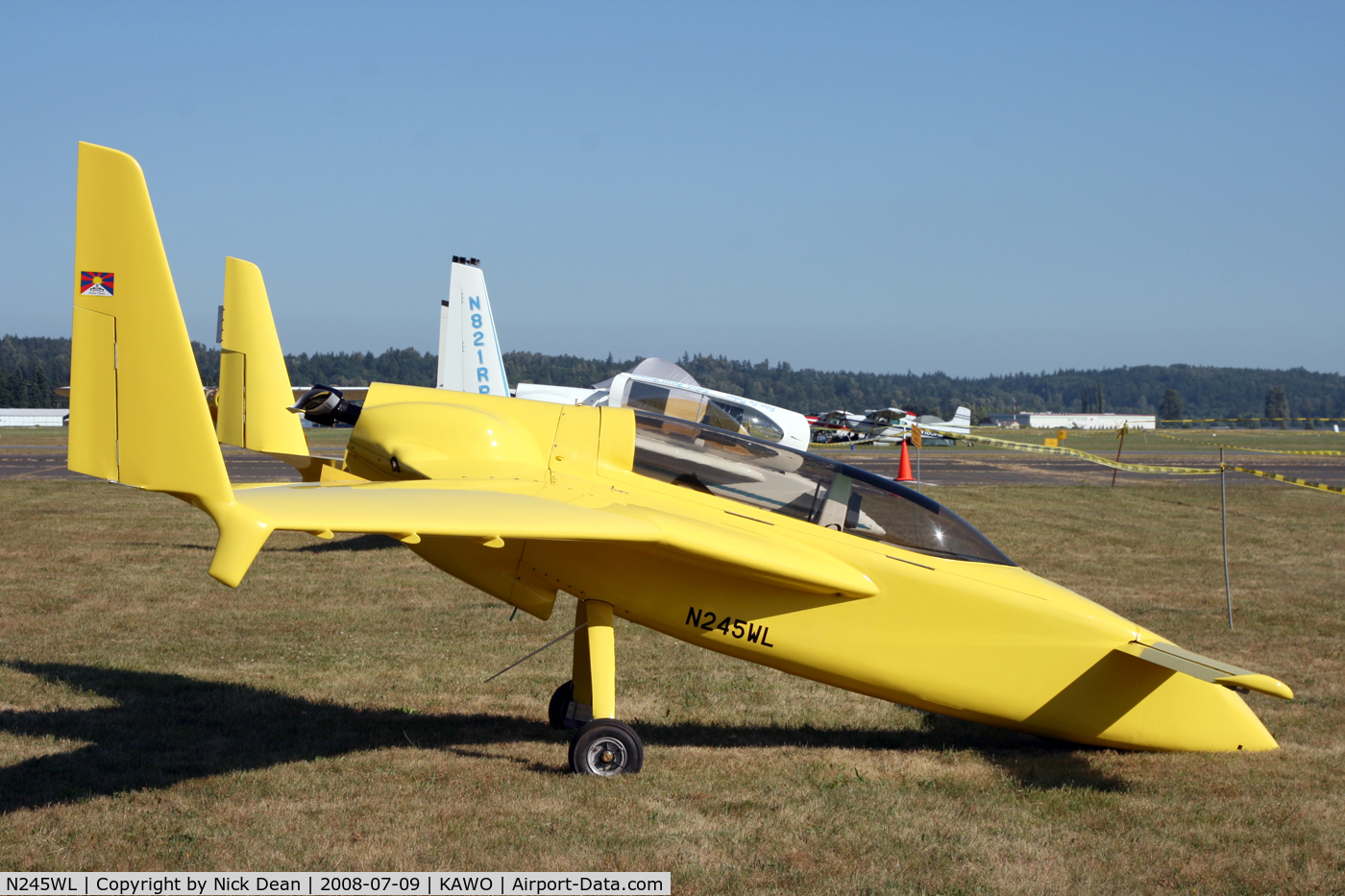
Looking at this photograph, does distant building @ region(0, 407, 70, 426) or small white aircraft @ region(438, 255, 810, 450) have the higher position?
small white aircraft @ region(438, 255, 810, 450)

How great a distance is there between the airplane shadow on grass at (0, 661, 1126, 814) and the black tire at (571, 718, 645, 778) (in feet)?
0.87

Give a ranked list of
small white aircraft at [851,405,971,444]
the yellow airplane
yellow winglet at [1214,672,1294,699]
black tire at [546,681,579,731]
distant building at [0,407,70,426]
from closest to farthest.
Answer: yellow winglet at [1214,672,1294,699] < the yellow airplane < black tire at [546,681,579,731] < small white aircraft at [851,405,971,444] < distant building at [0,407,70,426]

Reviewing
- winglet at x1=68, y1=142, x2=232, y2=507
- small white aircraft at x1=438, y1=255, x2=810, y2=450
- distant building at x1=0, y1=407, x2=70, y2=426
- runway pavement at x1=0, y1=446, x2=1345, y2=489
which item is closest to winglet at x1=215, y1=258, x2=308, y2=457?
winglet at x1=68, y1=142, x2=232, y2=507

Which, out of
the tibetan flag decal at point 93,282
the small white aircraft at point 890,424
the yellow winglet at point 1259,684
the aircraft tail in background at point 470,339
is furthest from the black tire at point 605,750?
the small white aircraft at point 890,424

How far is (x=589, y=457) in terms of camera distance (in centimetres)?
620

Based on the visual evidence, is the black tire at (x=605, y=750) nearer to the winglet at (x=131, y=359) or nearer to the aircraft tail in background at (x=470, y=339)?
the winglet at (x=131, y=359)

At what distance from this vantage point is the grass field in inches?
187

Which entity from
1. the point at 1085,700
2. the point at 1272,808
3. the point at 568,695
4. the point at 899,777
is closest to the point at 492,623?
the point at 568,695

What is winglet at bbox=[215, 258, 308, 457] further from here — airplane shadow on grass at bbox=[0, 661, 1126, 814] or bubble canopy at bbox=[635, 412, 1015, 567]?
bubble canopy at bbox=[635, 412, 1015, 567]

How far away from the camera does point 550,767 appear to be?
20.1 feet

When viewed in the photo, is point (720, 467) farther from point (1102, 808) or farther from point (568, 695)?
point (1102, 808)

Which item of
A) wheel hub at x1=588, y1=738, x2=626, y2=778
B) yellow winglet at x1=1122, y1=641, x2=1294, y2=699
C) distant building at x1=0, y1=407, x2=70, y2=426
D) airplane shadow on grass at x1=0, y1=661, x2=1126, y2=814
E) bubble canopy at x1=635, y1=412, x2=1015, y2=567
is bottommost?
distant building at x1=0, y1=407, x2=70, y2=426

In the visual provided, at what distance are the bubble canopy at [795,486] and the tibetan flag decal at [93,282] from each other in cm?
307

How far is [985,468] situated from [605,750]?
3509 centimetres
